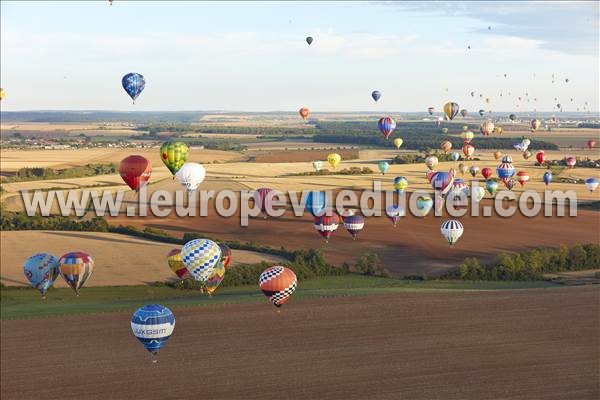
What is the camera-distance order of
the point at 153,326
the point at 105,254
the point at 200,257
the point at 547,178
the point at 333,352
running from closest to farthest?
the point at 153,326
the point at 333,352
the point at 200,257
the point at 105,254
the point at 547,178

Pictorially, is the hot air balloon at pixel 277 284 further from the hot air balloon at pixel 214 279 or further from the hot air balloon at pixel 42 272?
the hot air balloon at pixel 42 272

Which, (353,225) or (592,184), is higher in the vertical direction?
(592,184)

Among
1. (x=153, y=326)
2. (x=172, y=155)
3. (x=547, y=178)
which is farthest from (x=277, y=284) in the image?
(x=547, y=178)

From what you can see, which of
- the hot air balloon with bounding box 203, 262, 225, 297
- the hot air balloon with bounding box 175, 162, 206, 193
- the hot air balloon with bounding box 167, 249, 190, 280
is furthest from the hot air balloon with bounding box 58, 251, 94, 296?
the hot air balloon with bounding box 175, 162, 206, 193

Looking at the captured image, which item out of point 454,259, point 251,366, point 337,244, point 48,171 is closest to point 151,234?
point 337,244

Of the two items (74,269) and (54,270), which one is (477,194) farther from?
(54,270)

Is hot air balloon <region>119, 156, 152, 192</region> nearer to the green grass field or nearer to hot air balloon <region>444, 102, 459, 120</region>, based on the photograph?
the green grass field
